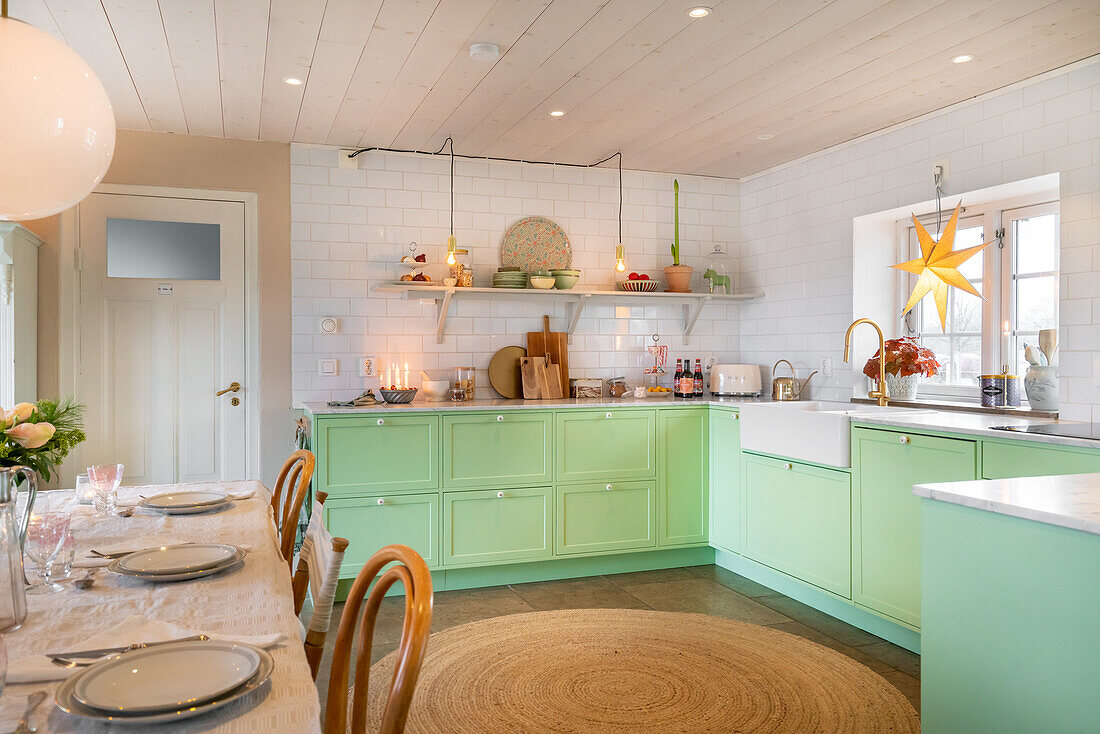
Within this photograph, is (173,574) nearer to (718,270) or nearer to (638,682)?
(638,682)

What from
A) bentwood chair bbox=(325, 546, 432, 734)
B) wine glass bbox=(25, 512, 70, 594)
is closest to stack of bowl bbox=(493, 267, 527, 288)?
wine glass bbox=(25, 512, 70, 594)

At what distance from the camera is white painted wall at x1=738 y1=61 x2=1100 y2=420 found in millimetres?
3229

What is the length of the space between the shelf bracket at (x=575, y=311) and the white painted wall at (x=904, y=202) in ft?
3.95

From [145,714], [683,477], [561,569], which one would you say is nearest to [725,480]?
[683,477]

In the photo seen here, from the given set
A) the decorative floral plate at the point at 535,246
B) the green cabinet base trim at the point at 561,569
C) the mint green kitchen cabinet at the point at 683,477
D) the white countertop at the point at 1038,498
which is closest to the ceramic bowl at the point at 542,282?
the decorative floral plate at the point at 535,246

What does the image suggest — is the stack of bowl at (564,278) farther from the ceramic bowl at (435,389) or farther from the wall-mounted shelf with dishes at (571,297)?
the ceramic bowl at (435,389)

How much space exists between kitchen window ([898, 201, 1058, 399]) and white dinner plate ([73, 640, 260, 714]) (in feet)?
12.2

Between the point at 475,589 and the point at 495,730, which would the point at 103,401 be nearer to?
the point at 475,589

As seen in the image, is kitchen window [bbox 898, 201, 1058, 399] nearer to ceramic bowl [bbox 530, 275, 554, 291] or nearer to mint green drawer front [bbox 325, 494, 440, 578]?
ceramic bowl [bbox 530, 275, 554, 291]

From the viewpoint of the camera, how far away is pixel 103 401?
13.6ft

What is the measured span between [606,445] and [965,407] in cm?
174

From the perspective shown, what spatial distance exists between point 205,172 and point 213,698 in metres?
3.85

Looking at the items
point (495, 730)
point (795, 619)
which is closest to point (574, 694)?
point (495, 730)

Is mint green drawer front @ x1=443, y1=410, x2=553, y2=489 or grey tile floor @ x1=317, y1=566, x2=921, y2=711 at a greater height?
mint green drawer front @ x1=443, y1=410, x2=553, y2=489
